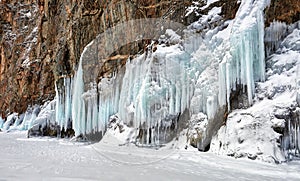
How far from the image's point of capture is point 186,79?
11055mm

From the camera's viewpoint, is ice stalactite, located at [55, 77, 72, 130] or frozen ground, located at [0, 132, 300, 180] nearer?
frozen ground, located at [0, 132, 300, 180]

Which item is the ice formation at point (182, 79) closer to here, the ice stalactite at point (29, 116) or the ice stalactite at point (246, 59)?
the ice stalactite at point (246, 59)

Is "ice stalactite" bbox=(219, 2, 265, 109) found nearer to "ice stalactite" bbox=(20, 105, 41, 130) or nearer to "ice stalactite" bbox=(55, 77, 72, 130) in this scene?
"ice stalactite" bbox=(55, 77, 72, 130)

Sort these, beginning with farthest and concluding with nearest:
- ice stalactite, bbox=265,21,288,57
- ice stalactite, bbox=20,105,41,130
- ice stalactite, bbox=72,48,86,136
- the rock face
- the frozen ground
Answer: ice stalactite, bbox=20,105,41,130, ice stalactite, bbox=72,48,86,136, the rock face, ice stalactite, bbox=265,21,288,57, the frozen ground

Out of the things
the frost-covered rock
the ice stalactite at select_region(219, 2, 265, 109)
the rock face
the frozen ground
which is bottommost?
the frozen ground

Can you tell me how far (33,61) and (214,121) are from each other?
25.3 meters

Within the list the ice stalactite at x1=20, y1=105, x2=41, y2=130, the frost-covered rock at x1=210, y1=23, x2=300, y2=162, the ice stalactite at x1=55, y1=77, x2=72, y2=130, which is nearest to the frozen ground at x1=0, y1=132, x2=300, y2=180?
the frost-covered rock at x1=210, y1=23, x2=300, y2=162

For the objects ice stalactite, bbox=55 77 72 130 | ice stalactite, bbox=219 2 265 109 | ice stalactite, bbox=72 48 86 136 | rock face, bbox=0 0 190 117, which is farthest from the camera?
ice stalactite, bbox=55 77 72 130

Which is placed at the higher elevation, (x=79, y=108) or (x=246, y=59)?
(x=246, y=59)

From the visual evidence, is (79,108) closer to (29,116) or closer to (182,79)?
(182,79)

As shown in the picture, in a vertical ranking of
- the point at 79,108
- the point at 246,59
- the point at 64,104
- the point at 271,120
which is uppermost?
the point at 246,59

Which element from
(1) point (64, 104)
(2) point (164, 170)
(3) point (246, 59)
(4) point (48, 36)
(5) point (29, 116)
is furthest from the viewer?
(5) point (29, 116)

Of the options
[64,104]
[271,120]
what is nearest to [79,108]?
[64,104]

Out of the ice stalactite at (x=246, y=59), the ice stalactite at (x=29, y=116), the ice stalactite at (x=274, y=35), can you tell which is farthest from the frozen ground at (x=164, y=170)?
the ice stalactite at (x=29, y=116)
